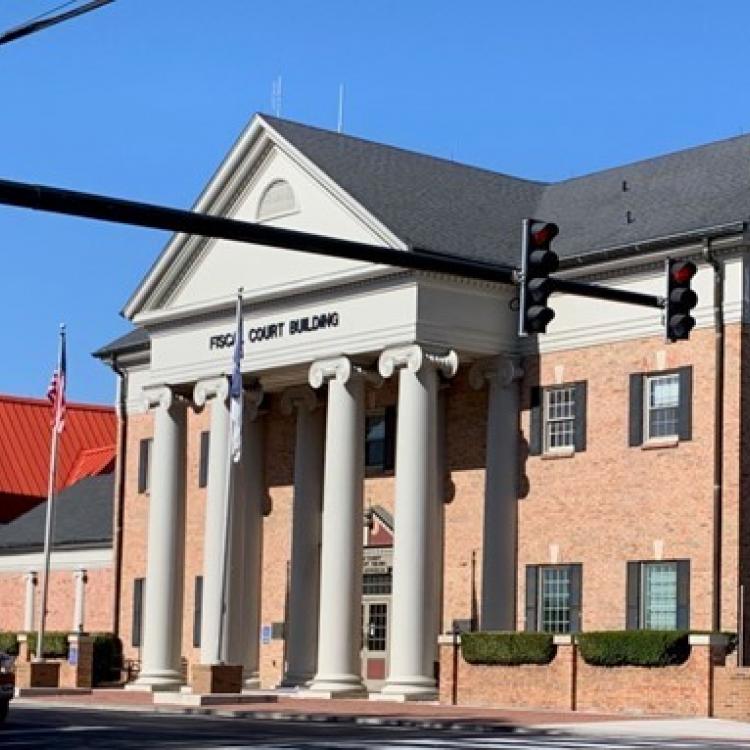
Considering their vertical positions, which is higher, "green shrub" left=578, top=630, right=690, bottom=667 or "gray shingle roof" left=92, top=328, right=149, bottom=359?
"gray shingle roof" left=92, top=328, right=149, bottom=359

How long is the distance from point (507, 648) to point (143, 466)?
1978 centimetres

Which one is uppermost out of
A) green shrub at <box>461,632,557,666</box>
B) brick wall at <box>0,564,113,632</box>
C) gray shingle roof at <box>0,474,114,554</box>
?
gray shingle roof at <box>0,474,114,554</box>

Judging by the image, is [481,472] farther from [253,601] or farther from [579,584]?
[253,601]

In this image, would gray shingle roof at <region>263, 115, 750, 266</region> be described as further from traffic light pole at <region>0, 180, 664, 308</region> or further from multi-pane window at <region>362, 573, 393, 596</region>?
traffic light pole at <region>0, 180, 664, 308</region>

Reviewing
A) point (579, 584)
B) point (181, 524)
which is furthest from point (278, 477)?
point (579, 584)

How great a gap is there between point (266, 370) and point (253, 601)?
268 inches

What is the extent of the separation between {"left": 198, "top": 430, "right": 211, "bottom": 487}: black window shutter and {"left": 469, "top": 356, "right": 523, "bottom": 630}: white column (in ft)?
37.6

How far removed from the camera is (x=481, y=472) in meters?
45.5

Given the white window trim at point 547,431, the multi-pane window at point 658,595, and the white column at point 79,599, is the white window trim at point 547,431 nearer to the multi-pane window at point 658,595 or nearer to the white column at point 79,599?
the multi-pane window at point 658,595

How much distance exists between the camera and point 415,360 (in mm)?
43312

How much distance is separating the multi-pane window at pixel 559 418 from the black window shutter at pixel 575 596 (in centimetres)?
273

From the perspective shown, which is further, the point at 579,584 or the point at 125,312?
the point at 125,312

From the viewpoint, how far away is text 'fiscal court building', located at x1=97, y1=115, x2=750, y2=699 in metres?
41.0

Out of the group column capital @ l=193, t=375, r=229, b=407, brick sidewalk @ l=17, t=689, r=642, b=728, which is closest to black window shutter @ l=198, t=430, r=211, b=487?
column capital @ l=193, t=375, r=229, b=407
